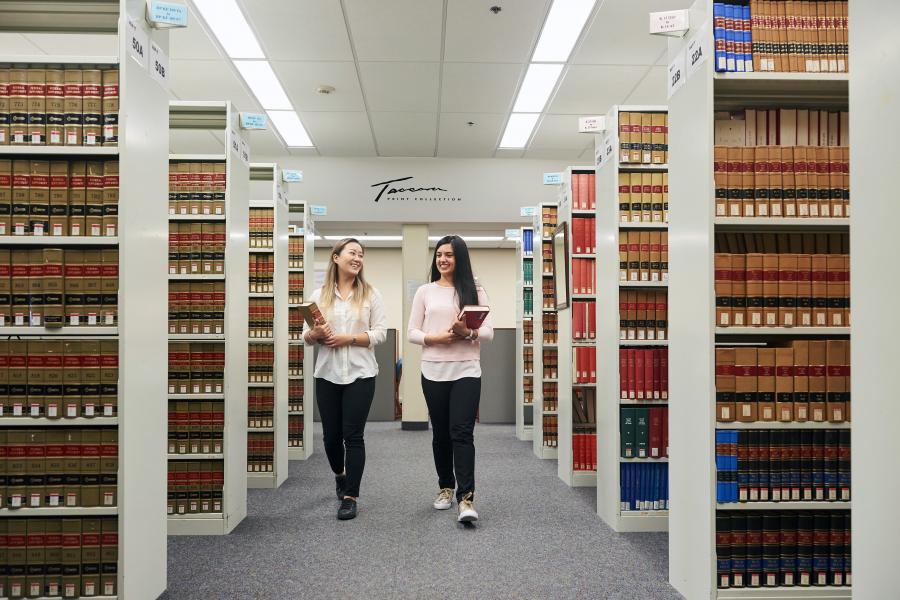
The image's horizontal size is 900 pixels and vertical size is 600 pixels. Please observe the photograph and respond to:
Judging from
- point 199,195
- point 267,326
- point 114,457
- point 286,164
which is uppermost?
point 286,164

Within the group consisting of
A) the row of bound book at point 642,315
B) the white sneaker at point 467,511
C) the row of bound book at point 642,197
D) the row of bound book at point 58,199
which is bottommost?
the white sneaker at point 467,511

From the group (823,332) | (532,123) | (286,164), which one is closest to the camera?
(823,332)

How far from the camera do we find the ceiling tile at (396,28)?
4.47 meters

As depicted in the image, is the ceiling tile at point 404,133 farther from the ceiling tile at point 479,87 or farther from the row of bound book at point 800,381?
the row of bound book at point 800,381

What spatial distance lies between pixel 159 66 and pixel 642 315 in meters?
2.65

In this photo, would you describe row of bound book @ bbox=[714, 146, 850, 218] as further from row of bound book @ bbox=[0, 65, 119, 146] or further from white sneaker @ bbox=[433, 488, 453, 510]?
white sneaker @ bbox=[433, 488, 453, 510]

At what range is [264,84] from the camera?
5910 millimetres

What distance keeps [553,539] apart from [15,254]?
2697mm

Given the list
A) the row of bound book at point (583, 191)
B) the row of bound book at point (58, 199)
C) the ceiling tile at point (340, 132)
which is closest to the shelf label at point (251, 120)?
the row of bound book at point (58, 199)

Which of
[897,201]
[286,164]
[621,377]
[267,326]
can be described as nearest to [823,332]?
[621,377]

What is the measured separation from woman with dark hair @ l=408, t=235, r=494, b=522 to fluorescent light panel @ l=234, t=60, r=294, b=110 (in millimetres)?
2812

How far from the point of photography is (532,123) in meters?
6.99

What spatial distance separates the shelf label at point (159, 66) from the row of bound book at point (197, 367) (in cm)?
149

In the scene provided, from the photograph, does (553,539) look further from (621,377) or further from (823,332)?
(823,332)
